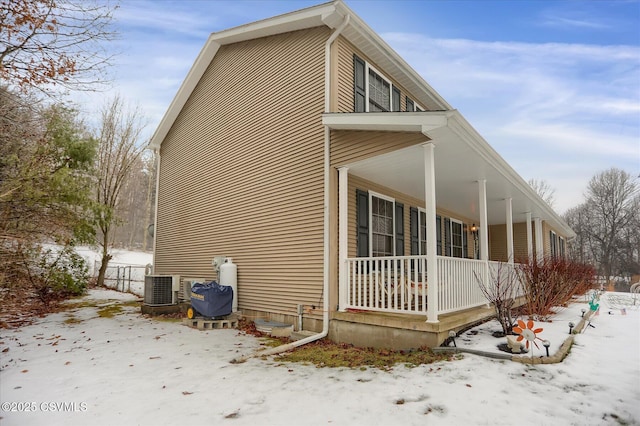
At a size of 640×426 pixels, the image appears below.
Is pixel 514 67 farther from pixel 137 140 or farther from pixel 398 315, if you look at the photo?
pixel 137 140

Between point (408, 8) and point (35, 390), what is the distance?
11.6 m

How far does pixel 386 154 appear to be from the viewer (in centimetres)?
630

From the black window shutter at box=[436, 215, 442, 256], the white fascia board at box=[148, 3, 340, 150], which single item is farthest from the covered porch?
the black window shutter at box=[436, 215, 442, 256]

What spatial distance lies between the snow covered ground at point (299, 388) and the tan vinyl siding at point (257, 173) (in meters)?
2.11

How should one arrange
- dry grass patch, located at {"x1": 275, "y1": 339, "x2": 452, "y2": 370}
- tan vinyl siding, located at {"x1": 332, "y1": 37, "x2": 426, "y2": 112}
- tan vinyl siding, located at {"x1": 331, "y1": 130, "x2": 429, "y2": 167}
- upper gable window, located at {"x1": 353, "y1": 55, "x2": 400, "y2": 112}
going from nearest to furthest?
1. dry grass patch, located at {"x1": 275, "y1": 339, "x2": 452, "y2": 370}
2. tan vinyl siding, located at {"x1": 331, "y1": 130, "x2": 429, "y2": 167}
3. tan vinyl siding, located at {"x1": 332, "y1": 37, "x2": 426, "y2": 112}
4. upper gable window, located at {"x1": 353, "y1": 55, "x2": 400, "y2": 112}

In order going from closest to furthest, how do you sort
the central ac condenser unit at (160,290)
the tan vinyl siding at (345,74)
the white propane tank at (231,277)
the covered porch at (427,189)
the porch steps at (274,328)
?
the covered porch at (427,189) < the porch steps at (274,328) < the tan vinyl siding at (345,74) < the white propane tank at (231,277) < the central ac condenser unit at (160,290)

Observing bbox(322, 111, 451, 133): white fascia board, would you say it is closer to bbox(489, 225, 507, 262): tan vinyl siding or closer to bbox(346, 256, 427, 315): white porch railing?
bbox(346, 256, 427, 315): white porch railing

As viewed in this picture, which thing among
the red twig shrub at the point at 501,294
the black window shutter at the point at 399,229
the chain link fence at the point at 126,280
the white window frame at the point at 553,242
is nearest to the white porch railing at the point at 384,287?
the red twig shrub at the point at 501,294

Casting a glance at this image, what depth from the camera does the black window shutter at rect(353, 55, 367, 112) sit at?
7.93 m

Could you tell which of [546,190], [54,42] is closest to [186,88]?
[54,42]

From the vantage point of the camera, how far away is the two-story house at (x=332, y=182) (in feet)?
19.7

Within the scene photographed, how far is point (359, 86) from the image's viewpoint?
8.09m

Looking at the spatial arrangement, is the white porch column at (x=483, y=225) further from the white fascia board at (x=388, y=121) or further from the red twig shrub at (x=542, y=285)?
the white fascia board at (x=388, y=121)

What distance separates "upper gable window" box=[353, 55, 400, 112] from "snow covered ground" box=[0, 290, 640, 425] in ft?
17.0
